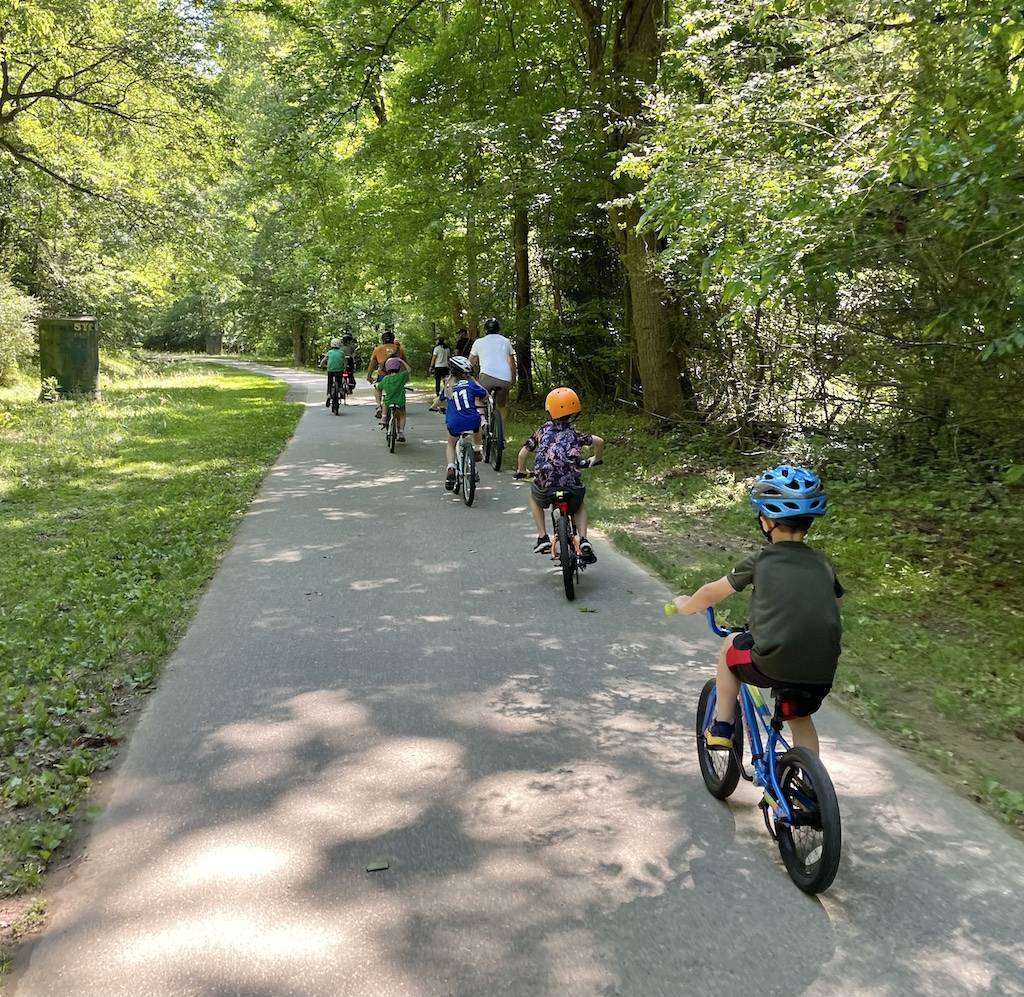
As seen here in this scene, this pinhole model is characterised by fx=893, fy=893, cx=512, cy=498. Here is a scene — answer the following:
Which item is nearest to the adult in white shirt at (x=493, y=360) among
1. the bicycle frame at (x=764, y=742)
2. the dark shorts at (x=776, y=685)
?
the bicycle frame at (x=764, y=742)

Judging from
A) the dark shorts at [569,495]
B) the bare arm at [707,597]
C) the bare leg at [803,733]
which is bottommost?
the bare leg at [803,733]

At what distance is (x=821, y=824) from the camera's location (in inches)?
127

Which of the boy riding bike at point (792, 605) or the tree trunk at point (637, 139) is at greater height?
the tree trunk at point (637, 139)

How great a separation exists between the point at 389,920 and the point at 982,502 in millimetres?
8428

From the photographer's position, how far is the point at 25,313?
82.0 ft

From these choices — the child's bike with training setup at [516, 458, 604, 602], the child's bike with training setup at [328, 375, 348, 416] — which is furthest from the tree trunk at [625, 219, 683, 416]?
the child's bike with training setup at [328, 375, 348, 416]

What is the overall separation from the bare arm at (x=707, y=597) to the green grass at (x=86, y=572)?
9.35 feet

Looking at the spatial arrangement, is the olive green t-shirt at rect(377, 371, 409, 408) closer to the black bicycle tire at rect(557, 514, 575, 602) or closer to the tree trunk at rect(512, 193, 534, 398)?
the tree trunk at rect(512, 193, 534, 398)

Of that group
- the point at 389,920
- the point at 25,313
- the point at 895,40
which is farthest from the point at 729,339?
the point at 25,313

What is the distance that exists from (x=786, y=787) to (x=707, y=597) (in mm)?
793

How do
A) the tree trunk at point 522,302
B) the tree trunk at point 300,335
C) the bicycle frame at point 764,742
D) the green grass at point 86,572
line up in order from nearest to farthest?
the bicycle frame at point 764,742, the green grass at point 86,572, the tree trunk at point 522,302, the tree trunk at point 300,335

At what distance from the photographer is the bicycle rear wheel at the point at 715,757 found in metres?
3.91

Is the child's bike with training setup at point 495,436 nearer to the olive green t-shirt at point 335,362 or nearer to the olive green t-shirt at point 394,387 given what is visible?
the olive green t-shirt at point 394,387

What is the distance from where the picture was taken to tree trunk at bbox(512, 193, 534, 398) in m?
20.1
